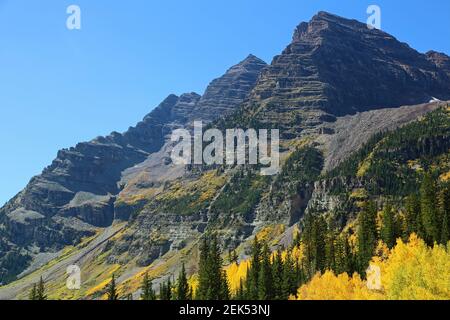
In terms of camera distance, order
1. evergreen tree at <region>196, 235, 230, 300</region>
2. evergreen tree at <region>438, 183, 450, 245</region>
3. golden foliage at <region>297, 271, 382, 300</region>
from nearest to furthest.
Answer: golden foliage at <region>297, 271, 382, 300</region>, evergreen tree at <region>438, 183, 450, 245</region>, evergreen tree at <region>196, 235, 230, 300</region>

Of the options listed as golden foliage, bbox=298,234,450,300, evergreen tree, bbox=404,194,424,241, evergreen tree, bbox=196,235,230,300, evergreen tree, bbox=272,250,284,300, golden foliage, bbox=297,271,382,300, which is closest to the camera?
golden foliage, bbox=298,234,450,300

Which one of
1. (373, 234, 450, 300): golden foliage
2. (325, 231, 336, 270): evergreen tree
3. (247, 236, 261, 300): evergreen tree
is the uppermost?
(373, 234, 450, 300): golden foliage

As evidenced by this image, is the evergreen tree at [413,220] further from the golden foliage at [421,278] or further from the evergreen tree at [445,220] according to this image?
the golden foliage at [421,278]

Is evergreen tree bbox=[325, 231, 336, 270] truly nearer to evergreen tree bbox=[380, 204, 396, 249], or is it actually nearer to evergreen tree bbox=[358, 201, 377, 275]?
evergreen tree bbox=[358, 201, 377, 275]

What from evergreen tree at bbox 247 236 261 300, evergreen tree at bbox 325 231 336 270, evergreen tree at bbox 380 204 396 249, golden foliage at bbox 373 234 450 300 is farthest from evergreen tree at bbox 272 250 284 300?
golden foliage at bbox 373 234 450 300

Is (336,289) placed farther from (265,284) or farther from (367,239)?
(367,239)

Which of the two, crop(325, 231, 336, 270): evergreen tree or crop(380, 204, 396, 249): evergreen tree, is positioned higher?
crop(380, 204, 396, 249): evergreen tree

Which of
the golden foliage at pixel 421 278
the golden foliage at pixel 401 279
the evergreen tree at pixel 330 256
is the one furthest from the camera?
the evergreen tree at pixel 330 256

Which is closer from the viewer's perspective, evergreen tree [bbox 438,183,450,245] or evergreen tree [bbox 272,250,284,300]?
evergreen tree [bbox 438,183,450,245]

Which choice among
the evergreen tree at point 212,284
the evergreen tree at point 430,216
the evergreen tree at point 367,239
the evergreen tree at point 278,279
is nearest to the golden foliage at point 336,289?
the evergreen tree at point 278,279


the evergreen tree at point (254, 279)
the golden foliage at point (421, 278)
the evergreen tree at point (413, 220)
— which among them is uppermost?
the evergreen tree at point (413, 220)

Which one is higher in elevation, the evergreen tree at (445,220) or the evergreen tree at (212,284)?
the evergreen tree at (445,220)
